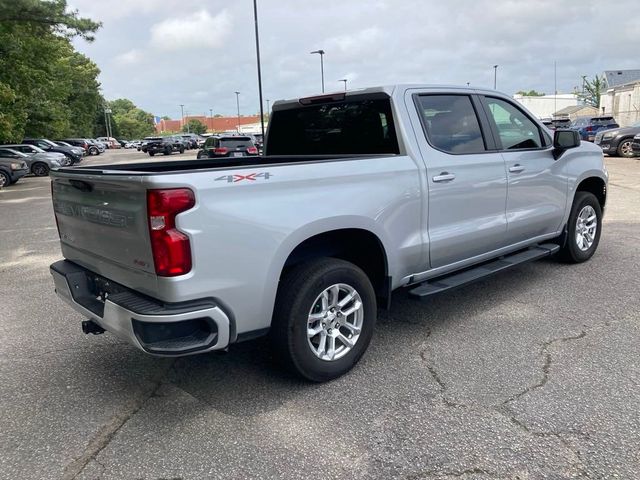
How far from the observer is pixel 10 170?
19234mm

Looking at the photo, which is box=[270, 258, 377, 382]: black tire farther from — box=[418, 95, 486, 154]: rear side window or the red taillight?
box=[418, 95, 486, 154]: rear side window

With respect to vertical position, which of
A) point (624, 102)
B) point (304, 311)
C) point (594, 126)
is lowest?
point (304, 311)

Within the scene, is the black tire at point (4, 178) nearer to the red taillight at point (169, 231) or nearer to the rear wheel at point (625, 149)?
the red taillight at point (169, 231)

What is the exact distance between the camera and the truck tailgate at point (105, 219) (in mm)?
2742

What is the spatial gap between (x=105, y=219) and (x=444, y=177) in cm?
236

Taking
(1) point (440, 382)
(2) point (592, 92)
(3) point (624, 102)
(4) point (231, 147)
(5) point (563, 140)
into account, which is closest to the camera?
(1) point (440, 382)

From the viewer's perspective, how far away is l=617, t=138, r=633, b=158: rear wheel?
2070cm

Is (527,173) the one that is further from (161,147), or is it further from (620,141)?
(161,147)

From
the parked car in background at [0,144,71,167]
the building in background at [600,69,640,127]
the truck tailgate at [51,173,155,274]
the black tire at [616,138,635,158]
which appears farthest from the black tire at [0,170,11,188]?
the building in background at [600,69,640,127]

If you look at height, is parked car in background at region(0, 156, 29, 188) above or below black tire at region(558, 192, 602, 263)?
above

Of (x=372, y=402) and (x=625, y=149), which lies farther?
(x=625, y=149)

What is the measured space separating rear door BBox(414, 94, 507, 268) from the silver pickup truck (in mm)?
13

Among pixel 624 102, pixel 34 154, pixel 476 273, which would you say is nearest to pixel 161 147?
pixel 34 154

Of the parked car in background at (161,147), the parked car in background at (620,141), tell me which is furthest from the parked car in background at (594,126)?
the parked car in background at (161,147)
